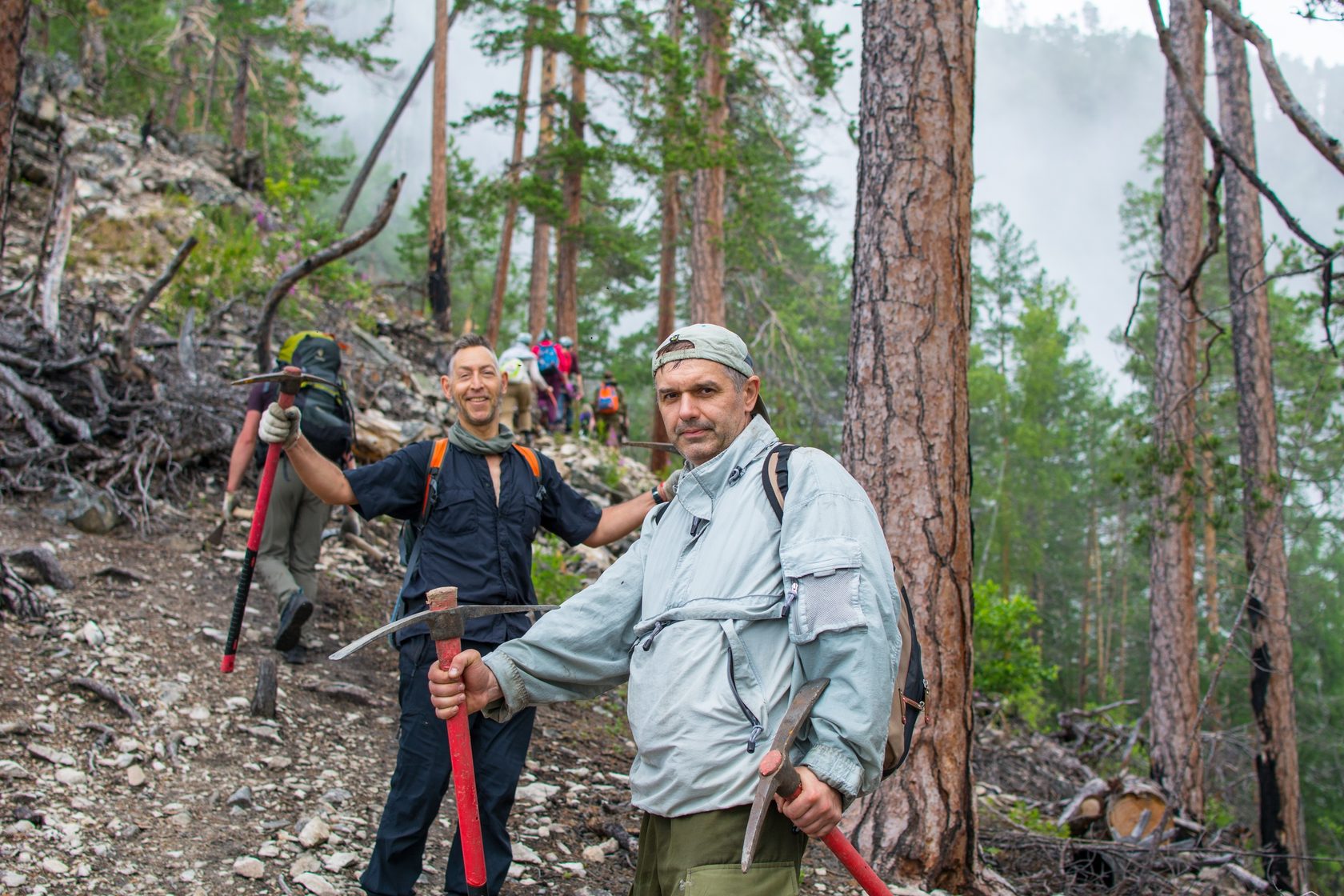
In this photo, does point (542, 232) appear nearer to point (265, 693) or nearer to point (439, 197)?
point (439, 197)

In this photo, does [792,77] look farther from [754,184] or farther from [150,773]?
[150,773]

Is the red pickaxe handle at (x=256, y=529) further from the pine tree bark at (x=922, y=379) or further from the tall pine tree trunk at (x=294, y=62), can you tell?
the tall pine tree trunk at (x=294, y=62)

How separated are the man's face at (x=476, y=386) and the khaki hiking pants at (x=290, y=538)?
253 cm

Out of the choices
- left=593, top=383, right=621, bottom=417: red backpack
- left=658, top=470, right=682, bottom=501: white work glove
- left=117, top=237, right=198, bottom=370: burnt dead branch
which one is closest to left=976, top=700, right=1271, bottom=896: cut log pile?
left=658, top=470, right=682, bottom=501: white work glove

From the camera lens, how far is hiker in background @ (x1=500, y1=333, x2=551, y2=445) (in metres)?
12.0

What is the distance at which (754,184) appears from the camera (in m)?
17.8

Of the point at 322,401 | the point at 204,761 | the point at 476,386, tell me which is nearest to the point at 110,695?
the point at 204,761

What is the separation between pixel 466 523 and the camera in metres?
3.67

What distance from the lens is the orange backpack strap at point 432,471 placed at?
3682 millimetres

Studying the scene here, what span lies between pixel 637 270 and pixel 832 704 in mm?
24834

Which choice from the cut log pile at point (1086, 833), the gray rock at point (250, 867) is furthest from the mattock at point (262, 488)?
the cut log pile at point (1086, 833)

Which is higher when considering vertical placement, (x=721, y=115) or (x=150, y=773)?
(x=721, y=115)

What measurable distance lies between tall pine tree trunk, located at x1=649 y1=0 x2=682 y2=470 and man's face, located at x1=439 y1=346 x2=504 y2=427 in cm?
1109

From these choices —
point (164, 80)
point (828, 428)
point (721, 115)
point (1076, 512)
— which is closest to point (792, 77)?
point (721, 115)
